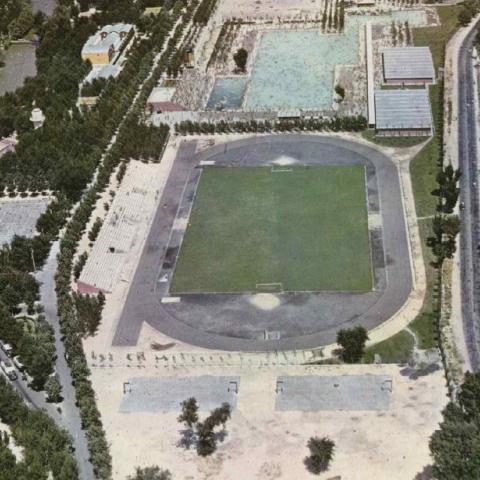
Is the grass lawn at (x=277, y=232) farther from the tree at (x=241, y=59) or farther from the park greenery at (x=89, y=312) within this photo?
the tree at (x=241, y=59)

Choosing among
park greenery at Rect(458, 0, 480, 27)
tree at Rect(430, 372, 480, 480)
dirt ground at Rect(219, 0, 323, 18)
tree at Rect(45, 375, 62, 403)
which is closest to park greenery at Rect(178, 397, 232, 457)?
tree at Rect(45, 375, 62, 403)

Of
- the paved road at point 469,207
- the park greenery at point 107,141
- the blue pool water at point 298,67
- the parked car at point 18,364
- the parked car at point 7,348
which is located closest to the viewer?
the park greenery at point 107,141

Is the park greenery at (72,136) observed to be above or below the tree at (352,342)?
below

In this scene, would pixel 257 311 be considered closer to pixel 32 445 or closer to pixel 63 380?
pixel 63 380

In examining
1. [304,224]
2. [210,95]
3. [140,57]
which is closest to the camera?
[304,224]

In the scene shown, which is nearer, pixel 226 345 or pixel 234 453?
pixel 234 453

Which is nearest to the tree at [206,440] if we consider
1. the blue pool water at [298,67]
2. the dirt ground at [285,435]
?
the dirt ground at [285,435]

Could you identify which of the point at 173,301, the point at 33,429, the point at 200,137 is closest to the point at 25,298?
the point at 173,301

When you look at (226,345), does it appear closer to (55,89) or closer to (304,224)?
(304,224)

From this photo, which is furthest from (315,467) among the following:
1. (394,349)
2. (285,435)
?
(394,349)
